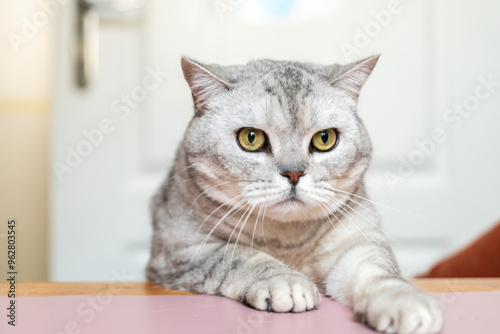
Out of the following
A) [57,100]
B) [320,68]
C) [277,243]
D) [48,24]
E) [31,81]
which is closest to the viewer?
[277,243]

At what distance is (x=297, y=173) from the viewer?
903 millimetres

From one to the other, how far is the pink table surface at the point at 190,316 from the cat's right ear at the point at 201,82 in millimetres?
403

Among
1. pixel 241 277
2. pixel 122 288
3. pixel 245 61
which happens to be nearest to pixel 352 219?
pixel 241 277

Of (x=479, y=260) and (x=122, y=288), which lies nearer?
(x=122, y=288)

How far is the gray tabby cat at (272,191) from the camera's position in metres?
0.91

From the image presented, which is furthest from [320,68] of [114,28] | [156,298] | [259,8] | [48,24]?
[48,24]

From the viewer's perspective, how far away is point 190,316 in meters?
0.77

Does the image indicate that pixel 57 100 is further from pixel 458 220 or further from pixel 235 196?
pixel 458 220

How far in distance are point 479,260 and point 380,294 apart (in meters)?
0.84

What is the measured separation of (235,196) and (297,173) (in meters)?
0.14

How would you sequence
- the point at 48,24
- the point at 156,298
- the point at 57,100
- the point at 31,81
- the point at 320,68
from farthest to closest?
the point at 31,81, the point at 48,24, the point at 57,100, the point at 320,68, the point at 156,298
